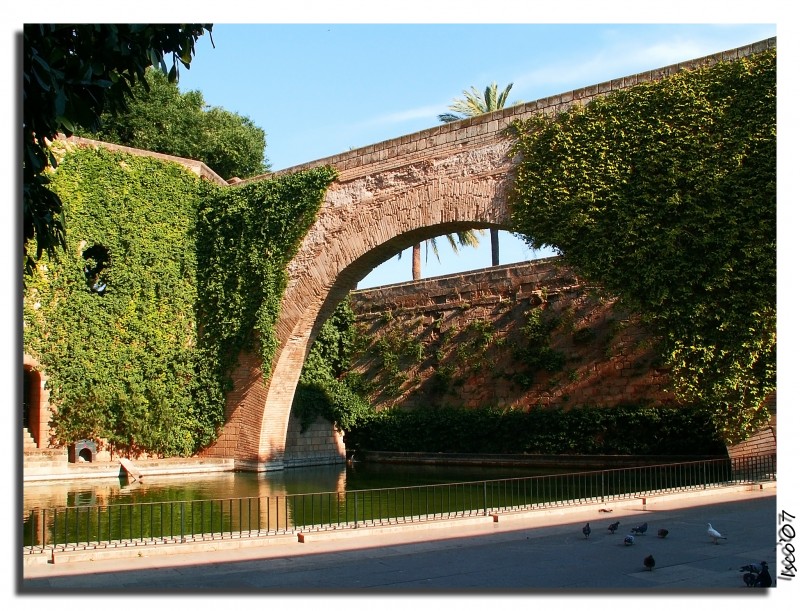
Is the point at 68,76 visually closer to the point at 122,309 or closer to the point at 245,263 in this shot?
the point at 245,263

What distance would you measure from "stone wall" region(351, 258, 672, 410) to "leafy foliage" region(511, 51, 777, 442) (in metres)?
4.05

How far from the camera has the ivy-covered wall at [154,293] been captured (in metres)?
16.0

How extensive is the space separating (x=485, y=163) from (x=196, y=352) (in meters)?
7.50

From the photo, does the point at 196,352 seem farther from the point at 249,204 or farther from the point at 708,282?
the point at 708,282

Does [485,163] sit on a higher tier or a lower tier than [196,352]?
higher

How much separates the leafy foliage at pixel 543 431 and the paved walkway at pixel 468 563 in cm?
652

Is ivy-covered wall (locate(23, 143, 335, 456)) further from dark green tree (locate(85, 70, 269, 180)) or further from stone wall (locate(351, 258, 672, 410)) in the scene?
dark green tree (locate(85, 70, 269, 180))

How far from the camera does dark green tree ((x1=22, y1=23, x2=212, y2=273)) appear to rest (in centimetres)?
547

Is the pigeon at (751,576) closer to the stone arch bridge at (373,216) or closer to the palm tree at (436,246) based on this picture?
the stone arch bridge at (373,216)

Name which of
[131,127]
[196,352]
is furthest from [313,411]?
[131,127]

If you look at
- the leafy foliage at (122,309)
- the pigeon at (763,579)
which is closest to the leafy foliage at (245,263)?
the leafy foliage at (122,309)

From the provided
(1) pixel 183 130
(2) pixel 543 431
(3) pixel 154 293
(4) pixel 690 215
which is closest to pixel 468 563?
(4) pixel 690 215

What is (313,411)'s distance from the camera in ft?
61.2

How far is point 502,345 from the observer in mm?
18406
